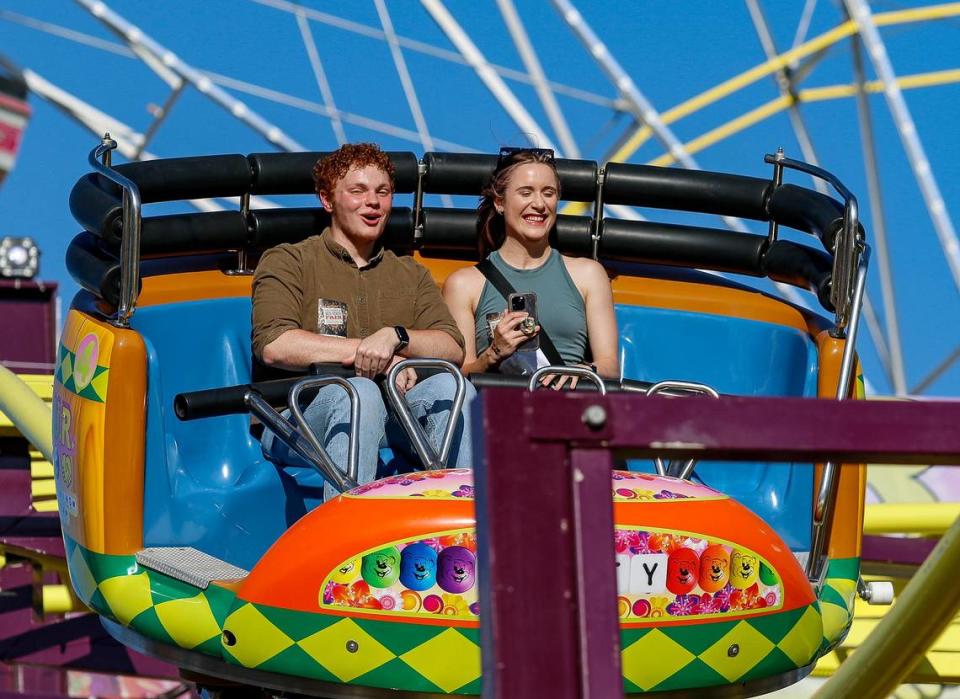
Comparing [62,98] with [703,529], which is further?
[62,98]

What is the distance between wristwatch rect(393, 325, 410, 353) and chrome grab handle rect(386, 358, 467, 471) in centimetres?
34

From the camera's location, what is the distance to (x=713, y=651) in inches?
103

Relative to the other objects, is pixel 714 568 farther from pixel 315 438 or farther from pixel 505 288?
pixel 505 288

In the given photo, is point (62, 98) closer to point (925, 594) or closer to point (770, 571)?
point (770, 571)

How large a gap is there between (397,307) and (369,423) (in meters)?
0.66

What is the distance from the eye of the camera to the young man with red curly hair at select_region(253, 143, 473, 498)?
324 centimetres

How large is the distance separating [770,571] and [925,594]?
1.29 m

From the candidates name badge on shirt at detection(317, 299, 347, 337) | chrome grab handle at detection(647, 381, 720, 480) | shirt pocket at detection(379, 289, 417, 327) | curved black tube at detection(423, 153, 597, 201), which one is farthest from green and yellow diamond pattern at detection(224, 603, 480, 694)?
curved black tube at detection(423, 153, 597, 201)

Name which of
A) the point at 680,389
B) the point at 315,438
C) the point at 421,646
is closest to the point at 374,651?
the point at 421,646

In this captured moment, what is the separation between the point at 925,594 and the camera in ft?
4.65

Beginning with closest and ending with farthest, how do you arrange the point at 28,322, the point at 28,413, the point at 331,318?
the point at 331,318
the point at 28,413
the point at 28,322

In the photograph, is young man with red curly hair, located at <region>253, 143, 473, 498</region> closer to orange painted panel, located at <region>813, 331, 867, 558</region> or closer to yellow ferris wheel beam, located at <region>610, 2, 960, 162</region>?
orange painted panel, located at <region>813, 331, 867, 558</region>

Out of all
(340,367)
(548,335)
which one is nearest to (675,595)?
(340,367)

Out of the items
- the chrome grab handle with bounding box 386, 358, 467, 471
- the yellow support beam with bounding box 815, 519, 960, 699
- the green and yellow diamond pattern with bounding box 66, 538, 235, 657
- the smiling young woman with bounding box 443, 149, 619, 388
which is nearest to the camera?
the yellow support beam with bounding box 815, 519, 960, 699
